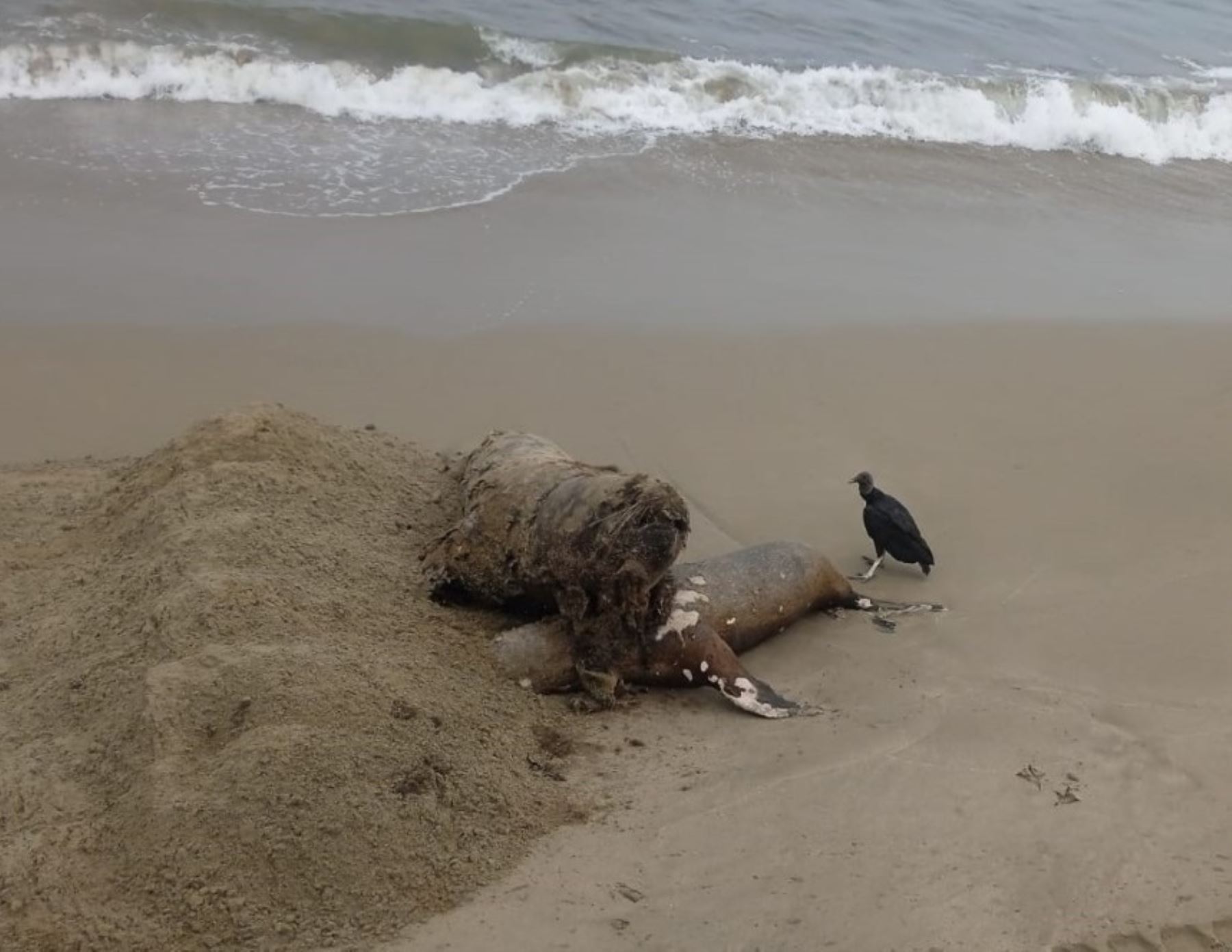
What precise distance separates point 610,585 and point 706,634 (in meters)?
0.51

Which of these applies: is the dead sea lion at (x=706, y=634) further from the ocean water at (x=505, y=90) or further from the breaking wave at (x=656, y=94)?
the breaking wave at (x=656, y=94)

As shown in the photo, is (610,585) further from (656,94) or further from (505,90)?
(656,94)

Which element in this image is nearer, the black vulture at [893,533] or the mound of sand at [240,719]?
the mound of sand at [240,719]

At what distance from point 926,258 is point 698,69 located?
526cm

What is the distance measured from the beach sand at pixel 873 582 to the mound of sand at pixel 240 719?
0.33 metres

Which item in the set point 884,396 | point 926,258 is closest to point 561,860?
point 884,396

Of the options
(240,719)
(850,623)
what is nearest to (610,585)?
(850,623)

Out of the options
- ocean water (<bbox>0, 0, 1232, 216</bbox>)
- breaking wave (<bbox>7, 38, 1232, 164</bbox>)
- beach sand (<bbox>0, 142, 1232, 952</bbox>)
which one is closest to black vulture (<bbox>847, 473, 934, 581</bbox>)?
beach sand (<bbox>0, 142, 1232, 952</bbox>)

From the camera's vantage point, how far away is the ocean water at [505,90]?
10.8 meters

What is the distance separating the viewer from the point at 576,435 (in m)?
7.17

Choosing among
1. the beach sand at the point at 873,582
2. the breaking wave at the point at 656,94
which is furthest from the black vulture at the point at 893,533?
the breaking wave at the point at 656,94

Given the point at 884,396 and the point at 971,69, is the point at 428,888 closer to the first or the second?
the point at 884,396

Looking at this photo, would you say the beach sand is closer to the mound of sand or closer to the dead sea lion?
the dead sea lion

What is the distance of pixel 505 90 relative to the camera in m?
13.2
